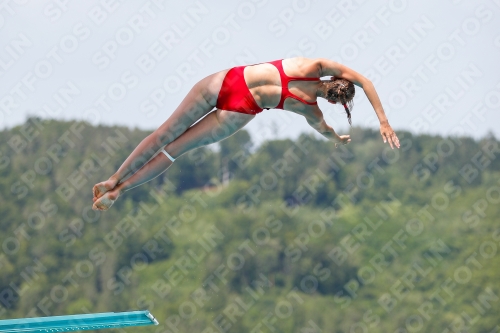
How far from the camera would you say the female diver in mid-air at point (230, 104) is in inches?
267

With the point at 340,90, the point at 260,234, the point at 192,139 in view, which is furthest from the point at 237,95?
the point at 260,234

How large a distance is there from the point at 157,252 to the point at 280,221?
6.70 meters

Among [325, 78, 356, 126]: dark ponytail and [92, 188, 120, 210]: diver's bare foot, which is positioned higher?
[92, 188, 120, 210]: diver's bare foot

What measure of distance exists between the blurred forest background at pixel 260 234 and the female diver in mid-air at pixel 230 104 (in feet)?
102

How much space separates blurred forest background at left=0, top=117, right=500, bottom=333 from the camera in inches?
1603

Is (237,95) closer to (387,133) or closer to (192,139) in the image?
(192,139)

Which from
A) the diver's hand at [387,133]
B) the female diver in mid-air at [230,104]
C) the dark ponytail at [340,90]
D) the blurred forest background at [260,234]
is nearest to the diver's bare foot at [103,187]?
the female diver in mid-air at [230,104]

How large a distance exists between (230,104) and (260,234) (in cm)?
3872

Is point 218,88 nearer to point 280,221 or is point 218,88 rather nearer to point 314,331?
point 314,331

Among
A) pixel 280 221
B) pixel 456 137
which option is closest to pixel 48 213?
pixel 280 221

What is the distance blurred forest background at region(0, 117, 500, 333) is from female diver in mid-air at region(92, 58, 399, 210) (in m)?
31.0

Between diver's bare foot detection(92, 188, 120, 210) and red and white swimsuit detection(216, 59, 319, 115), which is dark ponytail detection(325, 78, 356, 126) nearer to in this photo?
red and white swimsuit detection(216, 59, 319, 115)

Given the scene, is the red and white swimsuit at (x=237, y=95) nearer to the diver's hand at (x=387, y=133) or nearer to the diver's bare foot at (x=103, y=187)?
the diver's hand at (x=387, y=133)

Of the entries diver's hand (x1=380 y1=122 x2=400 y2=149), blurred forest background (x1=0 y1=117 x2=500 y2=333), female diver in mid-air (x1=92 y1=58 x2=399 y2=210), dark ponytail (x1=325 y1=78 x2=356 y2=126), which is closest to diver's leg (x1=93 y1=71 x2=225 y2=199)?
female diver in mid-air (x1=92 y1=58 x2=399 y2=210)
